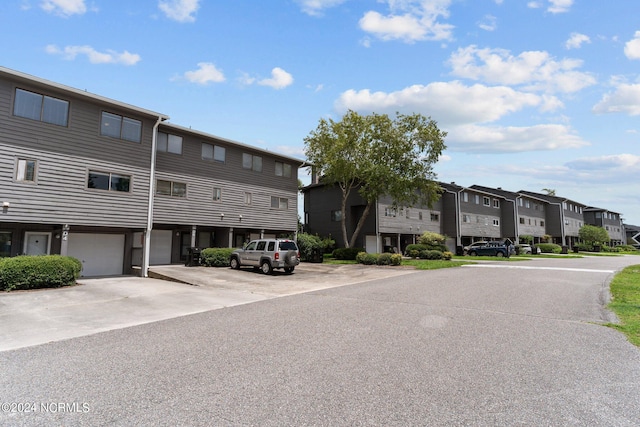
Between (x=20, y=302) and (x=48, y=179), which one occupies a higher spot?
(x=48, y=179)

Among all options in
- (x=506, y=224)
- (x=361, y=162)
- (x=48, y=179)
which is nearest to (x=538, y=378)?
(x=48, y=179)

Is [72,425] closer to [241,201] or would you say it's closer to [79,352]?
[79,352]

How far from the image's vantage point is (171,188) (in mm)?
21922

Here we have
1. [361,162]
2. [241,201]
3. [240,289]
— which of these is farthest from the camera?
[361,162]

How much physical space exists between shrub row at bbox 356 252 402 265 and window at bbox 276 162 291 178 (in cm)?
857

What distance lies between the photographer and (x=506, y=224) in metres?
54.7

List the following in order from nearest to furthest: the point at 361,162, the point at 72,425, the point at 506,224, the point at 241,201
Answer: the point at 72,425 < the point at 241,201 < the point at 361,162 < the point at 506,224

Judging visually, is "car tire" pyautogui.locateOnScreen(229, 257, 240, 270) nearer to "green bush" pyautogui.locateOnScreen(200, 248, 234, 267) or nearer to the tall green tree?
"green bush" pyautogui.locateOnScreen(200, 248, 234, 267)

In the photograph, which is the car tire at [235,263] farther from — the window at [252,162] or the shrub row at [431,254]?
the shrub row at [431,254]

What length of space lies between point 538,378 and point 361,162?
88.0 feet

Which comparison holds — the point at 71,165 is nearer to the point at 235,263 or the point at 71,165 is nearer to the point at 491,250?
the point at 235,263

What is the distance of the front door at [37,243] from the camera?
1769cm

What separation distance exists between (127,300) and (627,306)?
1554 centimetres

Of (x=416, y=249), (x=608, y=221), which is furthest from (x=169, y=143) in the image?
(x=608, y=221)
